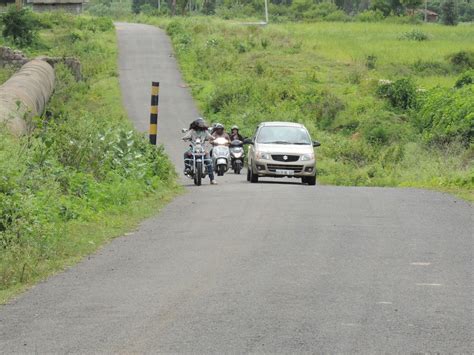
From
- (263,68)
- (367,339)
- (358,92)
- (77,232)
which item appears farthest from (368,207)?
(263,68)

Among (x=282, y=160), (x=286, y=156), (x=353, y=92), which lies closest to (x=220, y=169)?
(x=282, y=160)

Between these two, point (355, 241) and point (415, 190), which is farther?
point (415, 190)

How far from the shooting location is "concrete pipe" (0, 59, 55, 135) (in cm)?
2219

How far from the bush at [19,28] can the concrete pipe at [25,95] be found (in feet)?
47.8

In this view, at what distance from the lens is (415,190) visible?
23.5m

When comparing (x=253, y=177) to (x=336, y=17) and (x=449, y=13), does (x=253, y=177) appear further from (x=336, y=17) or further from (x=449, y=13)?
(x=449, y=13)

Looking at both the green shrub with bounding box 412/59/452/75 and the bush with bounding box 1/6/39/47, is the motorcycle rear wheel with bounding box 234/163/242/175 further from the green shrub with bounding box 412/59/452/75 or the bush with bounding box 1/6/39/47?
the bush with bounding box 1/6/39/47

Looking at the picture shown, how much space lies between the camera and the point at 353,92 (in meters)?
52.3

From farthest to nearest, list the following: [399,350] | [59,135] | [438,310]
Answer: [59,135], [438,310], [399,350]

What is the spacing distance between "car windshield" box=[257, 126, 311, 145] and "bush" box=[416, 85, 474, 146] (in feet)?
38.6

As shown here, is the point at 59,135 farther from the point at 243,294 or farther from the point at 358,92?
the point at 358,92

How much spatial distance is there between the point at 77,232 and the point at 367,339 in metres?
7.51

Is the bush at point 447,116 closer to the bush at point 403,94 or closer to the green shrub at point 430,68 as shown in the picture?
the bush at point 403,94

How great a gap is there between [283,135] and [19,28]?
123ft
